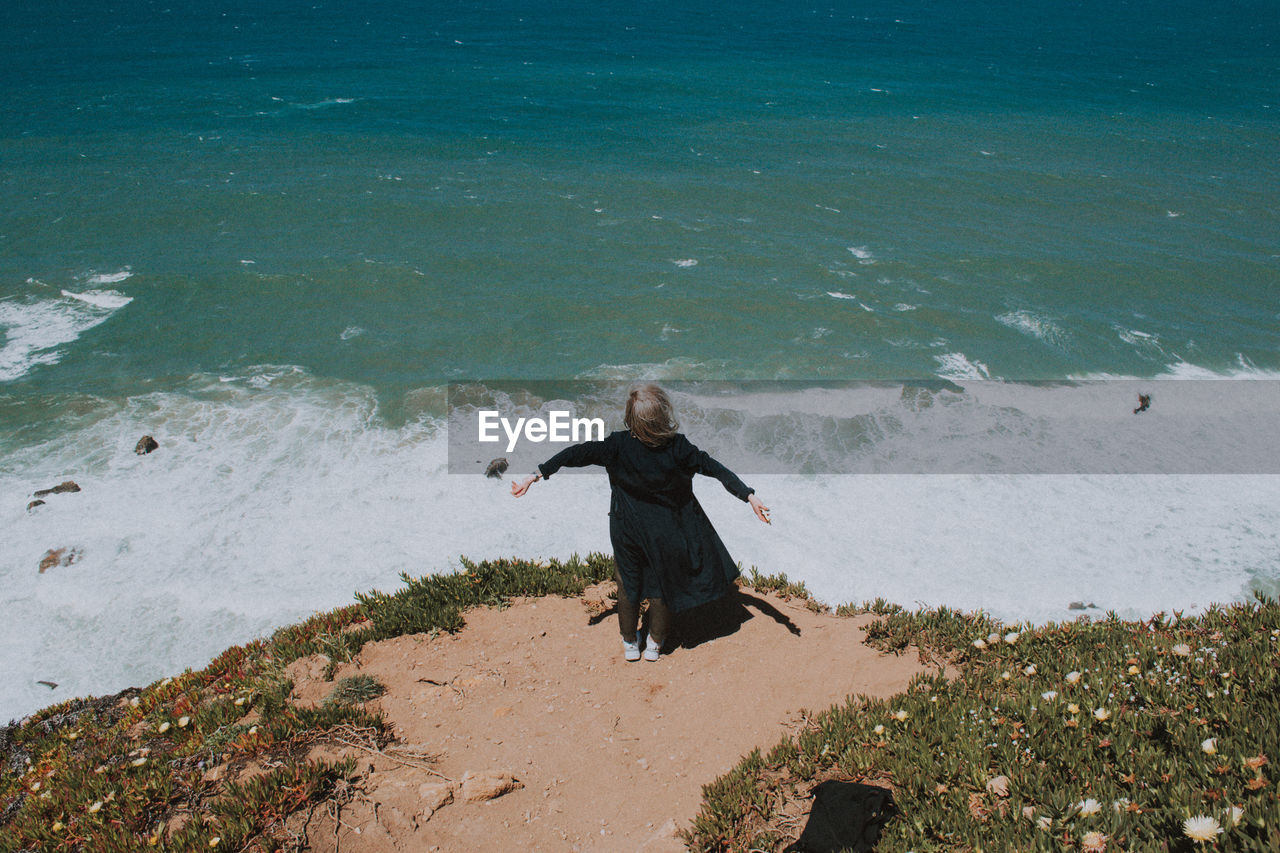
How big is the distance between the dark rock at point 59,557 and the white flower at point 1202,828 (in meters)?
15.5

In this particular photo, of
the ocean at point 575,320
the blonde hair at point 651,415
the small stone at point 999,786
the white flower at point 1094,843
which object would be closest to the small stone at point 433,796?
the blonde hair at point 651,415

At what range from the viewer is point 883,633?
711 cm

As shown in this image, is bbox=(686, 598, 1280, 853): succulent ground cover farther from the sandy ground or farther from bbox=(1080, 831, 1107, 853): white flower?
the sandy ground

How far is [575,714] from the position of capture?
243 inches

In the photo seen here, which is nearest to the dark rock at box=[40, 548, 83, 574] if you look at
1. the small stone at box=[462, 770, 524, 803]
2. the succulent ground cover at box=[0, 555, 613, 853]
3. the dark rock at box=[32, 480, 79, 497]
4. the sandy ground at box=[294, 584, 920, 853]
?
the dark rock at box=[32, 480, 79, 497]

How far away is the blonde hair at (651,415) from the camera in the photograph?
573 centimetres

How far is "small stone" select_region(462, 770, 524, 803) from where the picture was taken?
17.0 ft

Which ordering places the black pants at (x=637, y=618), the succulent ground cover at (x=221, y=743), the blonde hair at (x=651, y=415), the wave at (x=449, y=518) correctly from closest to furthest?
the succulent ground cover at (x=221, y=743) → the blonde hair at (x=651, y=415) → the black pants at (x=637, y=618) → the wave at (x=449, y=518)

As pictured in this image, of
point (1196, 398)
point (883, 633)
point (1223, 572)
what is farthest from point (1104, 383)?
point (883, 633)

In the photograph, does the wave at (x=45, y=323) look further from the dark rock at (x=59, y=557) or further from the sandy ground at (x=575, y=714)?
the sandy ground at (x=575, y=714)

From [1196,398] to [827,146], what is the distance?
24.0 metres

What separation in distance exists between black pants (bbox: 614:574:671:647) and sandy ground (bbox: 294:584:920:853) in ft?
0.89

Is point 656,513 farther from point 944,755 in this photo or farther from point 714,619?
point 944,755

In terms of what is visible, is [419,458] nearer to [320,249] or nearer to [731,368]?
[731,368]
